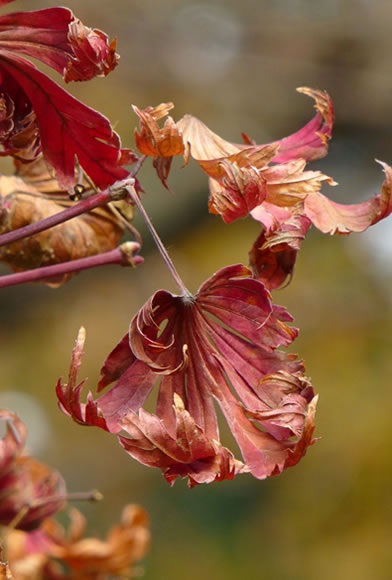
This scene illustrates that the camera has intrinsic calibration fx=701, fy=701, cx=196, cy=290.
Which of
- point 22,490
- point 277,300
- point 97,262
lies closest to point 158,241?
point 97,262

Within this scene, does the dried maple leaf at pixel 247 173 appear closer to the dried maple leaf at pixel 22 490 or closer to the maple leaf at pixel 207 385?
the maple leaf at pixel 207 385

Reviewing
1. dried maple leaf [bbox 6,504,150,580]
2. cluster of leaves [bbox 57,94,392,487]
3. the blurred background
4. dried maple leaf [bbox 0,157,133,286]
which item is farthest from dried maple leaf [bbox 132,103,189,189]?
the blurred background

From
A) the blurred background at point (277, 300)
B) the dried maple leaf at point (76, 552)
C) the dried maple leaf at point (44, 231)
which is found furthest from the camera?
the blurred background at point (277, 300)

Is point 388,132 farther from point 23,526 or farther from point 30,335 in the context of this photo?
point 23,526

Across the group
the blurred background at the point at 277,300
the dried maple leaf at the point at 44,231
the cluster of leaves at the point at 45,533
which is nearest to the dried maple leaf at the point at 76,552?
the cluster of leaves at the point at 45,533

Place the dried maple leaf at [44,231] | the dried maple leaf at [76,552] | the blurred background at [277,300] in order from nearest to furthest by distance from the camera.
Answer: the dried maple leaf at [44,231] < the dried maple leaf at [76,552] < the blurred background at [277,300]

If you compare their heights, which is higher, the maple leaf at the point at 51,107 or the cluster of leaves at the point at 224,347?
the maple leaf at the point at 51,107

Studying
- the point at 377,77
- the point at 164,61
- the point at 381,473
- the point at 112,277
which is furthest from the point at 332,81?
the point at 381,473

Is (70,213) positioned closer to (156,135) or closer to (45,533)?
(156,135)
